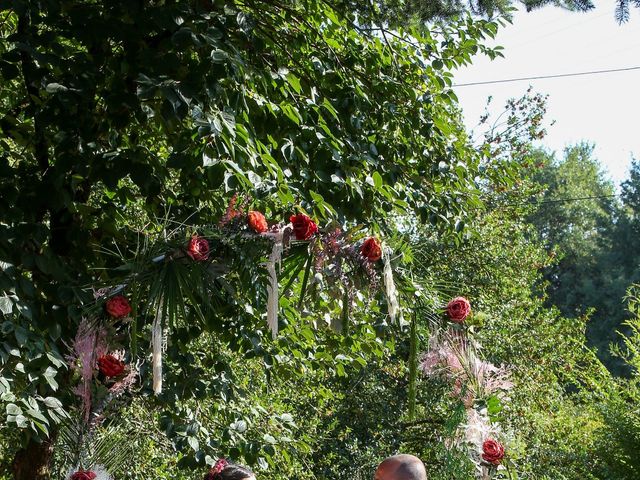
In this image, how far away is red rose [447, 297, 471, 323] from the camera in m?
4.07

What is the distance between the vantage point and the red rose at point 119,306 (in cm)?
405

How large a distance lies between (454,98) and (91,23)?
250 centimetres

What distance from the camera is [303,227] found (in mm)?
3895

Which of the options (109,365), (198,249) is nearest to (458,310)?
(198,249)

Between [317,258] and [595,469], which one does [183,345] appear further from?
[595,469]

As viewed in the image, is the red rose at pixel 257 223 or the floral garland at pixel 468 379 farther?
the floral garland at pixel 468 379

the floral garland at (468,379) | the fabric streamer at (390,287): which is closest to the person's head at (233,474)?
the fabric streamer at (390,287)

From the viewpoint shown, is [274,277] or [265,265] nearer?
[274,277]

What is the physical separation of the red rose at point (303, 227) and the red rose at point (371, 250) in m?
0.22

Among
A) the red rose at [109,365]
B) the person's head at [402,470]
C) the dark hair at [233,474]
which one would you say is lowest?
the red rose at [109,365]

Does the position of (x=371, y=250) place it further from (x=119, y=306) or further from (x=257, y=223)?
(x=119, y=306)

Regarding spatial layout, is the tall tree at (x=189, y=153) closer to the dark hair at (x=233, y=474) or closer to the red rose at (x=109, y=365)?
the red rose at (x=109, y=365)

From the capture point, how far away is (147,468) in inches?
291

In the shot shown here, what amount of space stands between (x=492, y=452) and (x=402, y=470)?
646mm
